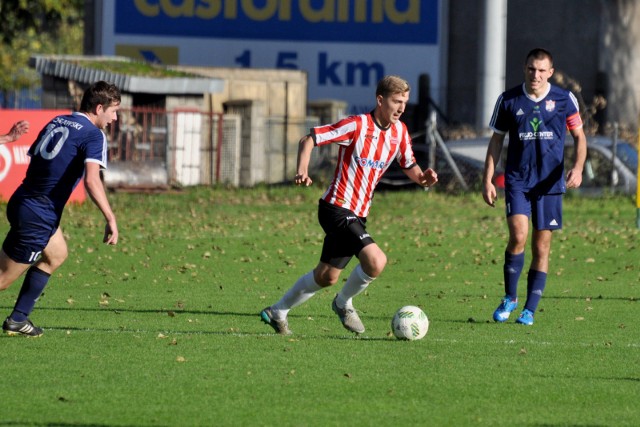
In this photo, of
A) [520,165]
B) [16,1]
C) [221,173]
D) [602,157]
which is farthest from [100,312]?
[16,1]

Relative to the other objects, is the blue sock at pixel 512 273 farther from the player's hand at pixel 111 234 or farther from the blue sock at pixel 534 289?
the player's hand at pixel 111 234

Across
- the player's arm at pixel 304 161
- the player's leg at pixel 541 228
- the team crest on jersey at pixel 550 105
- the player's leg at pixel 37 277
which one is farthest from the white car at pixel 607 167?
the player's leg at pixel 37 277

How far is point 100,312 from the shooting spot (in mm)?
11375

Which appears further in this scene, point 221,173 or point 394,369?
point 221,173

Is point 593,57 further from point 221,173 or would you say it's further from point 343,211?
point 343,211

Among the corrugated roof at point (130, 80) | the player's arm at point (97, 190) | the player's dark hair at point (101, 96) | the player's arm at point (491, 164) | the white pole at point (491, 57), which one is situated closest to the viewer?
the player's arm at point (97, 190)

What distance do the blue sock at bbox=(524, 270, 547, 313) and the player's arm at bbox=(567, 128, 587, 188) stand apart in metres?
0.84

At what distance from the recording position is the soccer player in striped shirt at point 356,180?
9.59 m

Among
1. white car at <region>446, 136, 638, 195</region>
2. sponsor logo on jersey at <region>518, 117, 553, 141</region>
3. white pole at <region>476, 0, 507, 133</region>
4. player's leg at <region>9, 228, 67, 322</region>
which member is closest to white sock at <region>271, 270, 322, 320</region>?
player's leg at <region>9, 228, 67, 322</region>

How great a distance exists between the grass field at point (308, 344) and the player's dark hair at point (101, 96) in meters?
1.64

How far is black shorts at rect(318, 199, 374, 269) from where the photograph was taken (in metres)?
9.63

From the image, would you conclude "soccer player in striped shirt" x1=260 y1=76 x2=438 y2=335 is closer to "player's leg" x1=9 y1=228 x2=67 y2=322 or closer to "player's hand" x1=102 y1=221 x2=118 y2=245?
"player's hand" x1=102 y1=221 x2=118 y2=245

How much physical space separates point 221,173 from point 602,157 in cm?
930

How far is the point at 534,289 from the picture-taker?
35.8 ft
